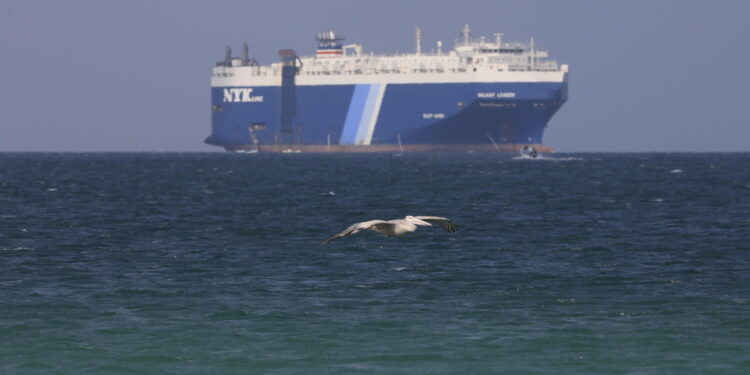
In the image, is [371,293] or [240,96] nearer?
[371,293]

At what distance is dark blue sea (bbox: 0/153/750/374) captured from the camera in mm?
21422

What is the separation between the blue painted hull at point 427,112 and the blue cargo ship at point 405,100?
0.14 metres

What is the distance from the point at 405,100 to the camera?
576 feet

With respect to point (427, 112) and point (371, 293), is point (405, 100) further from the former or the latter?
point (371, 293)

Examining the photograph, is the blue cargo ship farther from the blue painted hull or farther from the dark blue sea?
the dark blue sea

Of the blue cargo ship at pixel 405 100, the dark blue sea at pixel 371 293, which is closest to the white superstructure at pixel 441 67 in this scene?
the blue cargo ship at pixel 405 100

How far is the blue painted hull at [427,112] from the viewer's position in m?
173

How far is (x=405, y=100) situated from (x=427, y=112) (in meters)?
3.63

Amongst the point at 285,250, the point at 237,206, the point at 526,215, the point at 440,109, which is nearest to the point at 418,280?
the point at 285,250

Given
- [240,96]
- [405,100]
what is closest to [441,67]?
[405,100]

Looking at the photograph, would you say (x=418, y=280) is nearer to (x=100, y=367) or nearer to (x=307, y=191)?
(x=100, y=367)

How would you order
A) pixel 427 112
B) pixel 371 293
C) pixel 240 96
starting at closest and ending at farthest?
pixel 371 293
pixel 427 112
pixel 240 96

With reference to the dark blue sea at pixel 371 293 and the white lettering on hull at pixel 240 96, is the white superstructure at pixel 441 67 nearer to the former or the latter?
the white lettering on hull at pixel 240 96

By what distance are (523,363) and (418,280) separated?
956cm
